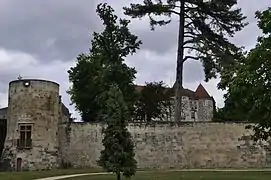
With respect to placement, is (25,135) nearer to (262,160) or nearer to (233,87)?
(262,160)

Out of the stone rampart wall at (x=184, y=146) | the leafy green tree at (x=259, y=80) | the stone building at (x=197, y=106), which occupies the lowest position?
the stone rampart wall at (x=184, y=146)

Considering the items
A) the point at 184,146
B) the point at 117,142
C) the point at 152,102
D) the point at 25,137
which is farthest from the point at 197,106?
the point at 117,142

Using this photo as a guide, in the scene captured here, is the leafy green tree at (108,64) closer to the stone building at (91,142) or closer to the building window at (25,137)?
the stone building at (91,142)

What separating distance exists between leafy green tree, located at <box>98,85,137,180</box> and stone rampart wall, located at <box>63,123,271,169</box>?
1408 centimetres

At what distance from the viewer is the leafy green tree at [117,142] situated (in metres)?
23.0

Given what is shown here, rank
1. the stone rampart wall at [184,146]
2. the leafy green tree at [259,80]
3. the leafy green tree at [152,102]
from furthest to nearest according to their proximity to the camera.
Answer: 1. the leafy green tree at [152,102]
2. the stone rampart wall at [184,146]
3. the leafy green tree at [259,80]

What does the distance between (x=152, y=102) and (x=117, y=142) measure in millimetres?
32556

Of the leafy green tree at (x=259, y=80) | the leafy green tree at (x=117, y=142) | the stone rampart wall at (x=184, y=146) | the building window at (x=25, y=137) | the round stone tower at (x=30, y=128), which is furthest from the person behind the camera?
the stone rampart wall at (x=184, y=146)

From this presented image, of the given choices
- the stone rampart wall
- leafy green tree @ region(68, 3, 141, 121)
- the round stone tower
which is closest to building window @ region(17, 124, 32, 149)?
the round stone tower

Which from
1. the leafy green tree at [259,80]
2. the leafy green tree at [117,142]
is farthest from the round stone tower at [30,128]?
the leafy green tree at [259,80]

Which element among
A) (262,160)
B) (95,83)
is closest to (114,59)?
(95,83)

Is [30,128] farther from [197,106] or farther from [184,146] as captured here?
[197,106]

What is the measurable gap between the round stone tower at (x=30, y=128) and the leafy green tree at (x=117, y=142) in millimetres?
13830

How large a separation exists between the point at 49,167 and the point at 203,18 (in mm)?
16727
